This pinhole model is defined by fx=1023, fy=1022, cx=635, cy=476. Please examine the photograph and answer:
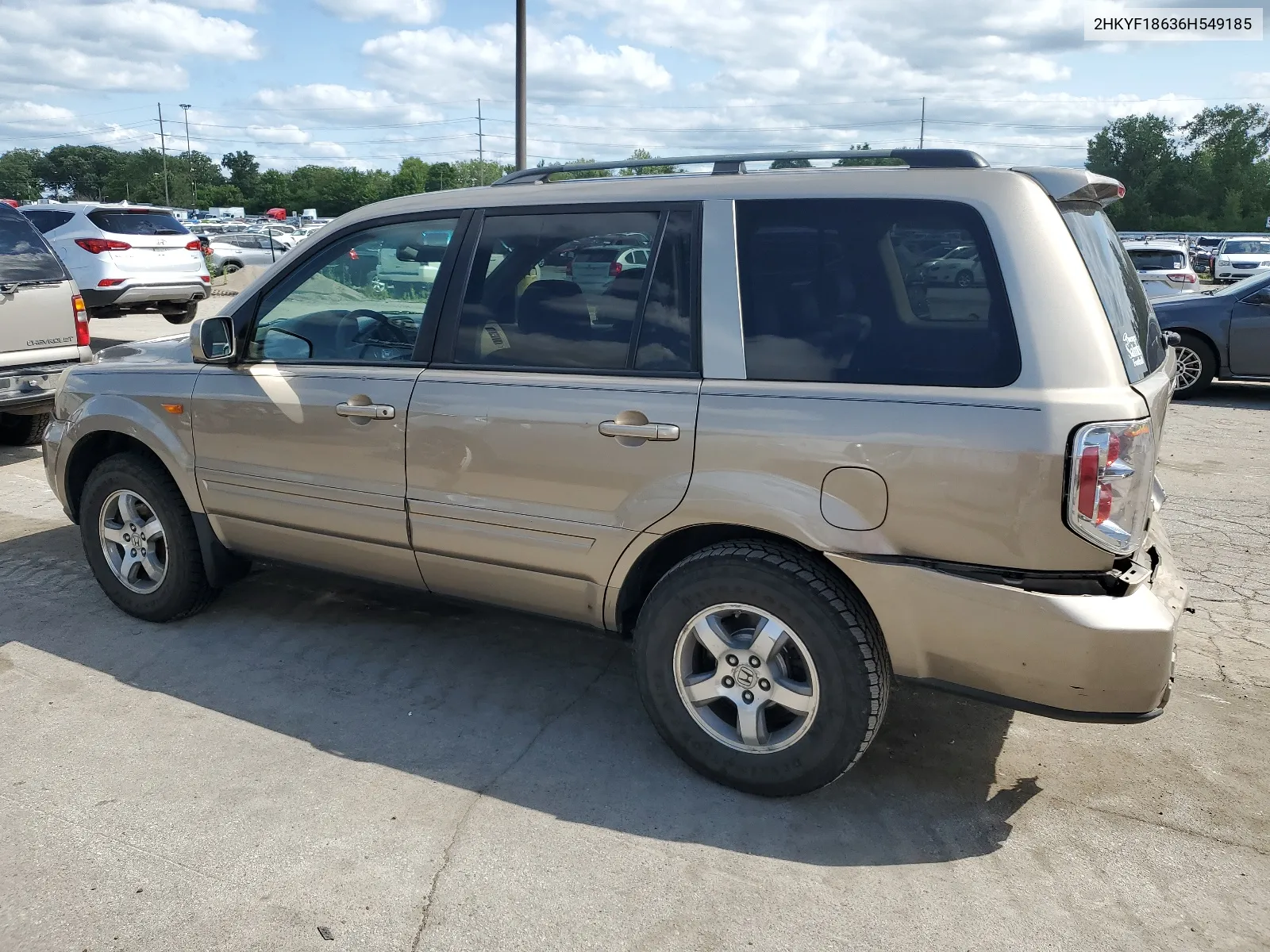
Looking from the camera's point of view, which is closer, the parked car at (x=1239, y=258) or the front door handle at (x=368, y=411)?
the front door handle at (x=368, y=411)

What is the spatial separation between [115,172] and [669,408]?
404 ft

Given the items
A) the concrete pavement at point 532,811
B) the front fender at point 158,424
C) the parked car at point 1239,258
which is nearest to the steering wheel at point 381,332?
the front fender at point 158,424

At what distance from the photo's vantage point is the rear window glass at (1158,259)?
1850 centimetres

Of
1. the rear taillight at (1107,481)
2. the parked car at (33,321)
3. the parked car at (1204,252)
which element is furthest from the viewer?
the parked car at (1204,252)

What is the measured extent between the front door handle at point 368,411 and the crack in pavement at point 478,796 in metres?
1.28

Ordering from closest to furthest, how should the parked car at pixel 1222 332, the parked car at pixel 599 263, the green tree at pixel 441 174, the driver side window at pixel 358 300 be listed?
1. the parked car at pixel 599 263
2. the driver side window at pixel 358 300
3. the parked car at pixel 1222 332
4. the green tree at pixel 441 174

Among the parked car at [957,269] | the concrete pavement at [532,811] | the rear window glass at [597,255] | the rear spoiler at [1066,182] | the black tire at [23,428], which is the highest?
the rear spoiler at [1066,182]

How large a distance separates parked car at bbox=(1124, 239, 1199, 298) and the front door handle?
15.3m

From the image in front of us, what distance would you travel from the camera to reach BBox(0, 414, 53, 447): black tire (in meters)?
8.45

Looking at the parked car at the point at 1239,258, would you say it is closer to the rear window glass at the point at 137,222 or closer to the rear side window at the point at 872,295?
the rear window glass at the point at 137,222

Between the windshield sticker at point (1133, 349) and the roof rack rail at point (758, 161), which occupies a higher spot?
the roof rack rail at point (758, 161)

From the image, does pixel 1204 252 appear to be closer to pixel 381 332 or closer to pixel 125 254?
pixel 125 254

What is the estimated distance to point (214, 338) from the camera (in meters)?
4.17

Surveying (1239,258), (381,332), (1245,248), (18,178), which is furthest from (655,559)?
(18,178)
